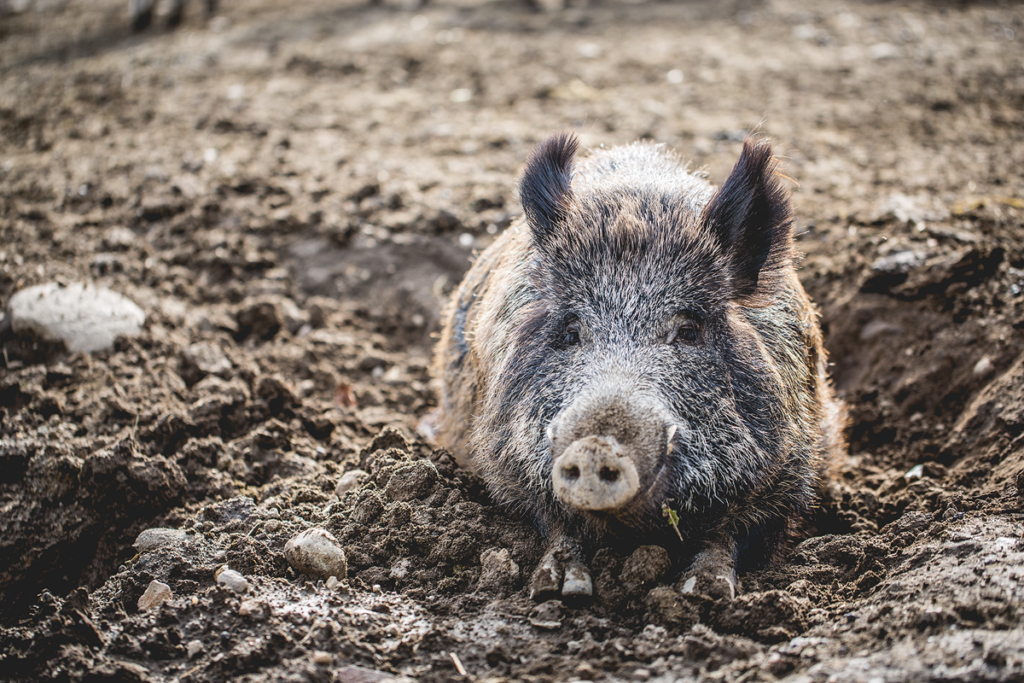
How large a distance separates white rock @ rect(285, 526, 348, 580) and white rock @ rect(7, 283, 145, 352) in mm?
2294

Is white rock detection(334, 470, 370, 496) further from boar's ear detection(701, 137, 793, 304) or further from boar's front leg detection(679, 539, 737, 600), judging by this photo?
boar's ear detection(701, 137, 793, 304)

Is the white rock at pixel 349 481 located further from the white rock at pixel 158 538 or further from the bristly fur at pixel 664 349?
the white rock at pixel 158 538

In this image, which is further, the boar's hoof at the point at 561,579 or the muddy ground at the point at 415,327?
the boar's hoof at the point at 561,579

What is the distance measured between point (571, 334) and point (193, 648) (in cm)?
196

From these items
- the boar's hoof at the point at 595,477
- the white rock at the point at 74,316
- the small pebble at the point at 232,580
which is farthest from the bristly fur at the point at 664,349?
the white rock at the point at 74,316

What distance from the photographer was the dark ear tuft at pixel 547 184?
12.8 ft

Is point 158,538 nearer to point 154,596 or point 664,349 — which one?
point 154,596

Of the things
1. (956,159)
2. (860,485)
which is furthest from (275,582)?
(956,159)

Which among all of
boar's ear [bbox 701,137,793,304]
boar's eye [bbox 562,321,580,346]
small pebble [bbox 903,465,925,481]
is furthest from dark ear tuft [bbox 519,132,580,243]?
small pebble [bbox 903,465,925,481]

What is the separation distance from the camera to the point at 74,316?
4.95 metres

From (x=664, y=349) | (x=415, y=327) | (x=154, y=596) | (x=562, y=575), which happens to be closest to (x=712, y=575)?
(x=562, y=575)

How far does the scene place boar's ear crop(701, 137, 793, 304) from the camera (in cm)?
371

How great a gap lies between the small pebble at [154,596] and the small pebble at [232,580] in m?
0.19

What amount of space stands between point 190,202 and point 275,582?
170 inches
